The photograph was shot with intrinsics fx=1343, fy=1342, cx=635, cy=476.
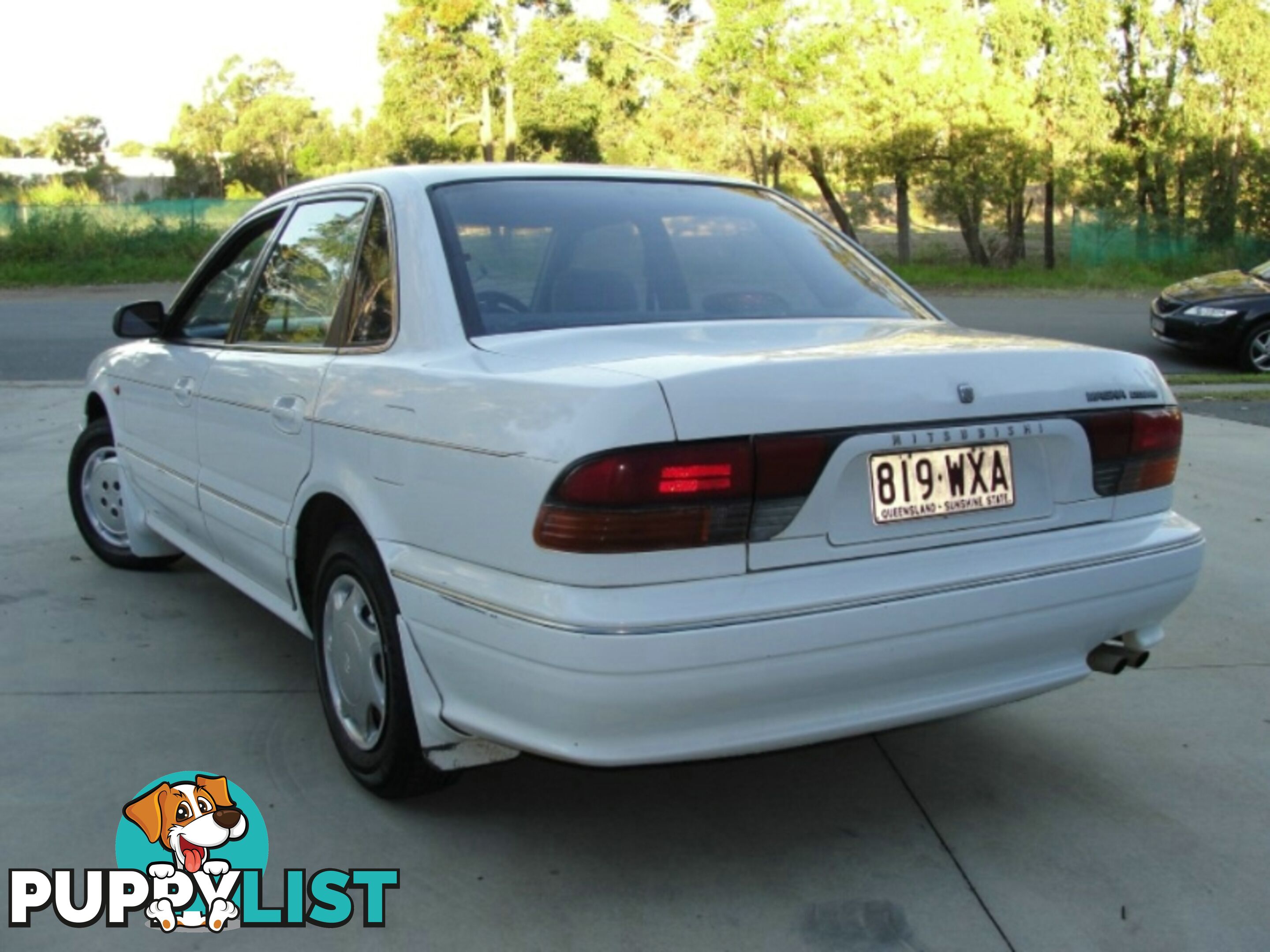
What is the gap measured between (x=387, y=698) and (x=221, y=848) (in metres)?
0.53

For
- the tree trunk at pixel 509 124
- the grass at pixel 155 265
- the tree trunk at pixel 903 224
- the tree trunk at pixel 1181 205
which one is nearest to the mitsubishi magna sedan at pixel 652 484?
the grass at pixel 155 265

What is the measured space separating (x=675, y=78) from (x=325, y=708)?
32912 mm

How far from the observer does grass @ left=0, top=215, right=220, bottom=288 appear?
91.6ft

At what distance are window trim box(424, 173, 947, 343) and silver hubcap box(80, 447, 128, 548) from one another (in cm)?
256

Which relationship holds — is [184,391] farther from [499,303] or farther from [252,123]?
[252,123]

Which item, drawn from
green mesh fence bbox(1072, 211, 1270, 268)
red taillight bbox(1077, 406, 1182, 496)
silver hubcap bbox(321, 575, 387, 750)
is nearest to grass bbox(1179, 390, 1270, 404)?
red taillight bbox(1077, 406, 1182, 496)

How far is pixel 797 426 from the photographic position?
267cm

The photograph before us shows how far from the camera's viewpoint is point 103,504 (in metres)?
5.62

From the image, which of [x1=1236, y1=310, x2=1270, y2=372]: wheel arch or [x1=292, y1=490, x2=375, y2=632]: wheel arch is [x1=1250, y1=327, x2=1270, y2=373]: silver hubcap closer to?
[x1=1236, y1=310, x2=1270, y2=372]: wheel arch

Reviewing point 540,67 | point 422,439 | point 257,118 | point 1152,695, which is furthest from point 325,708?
point 257,118

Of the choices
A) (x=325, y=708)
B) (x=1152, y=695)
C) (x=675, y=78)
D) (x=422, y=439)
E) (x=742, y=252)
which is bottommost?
(x=1152, y=695)

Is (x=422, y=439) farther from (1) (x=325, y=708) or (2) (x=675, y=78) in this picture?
(2) (x=675, y=78)

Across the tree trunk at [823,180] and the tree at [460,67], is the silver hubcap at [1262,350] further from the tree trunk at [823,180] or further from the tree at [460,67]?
the tree at [460,67]

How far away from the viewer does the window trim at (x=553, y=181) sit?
321 cm
